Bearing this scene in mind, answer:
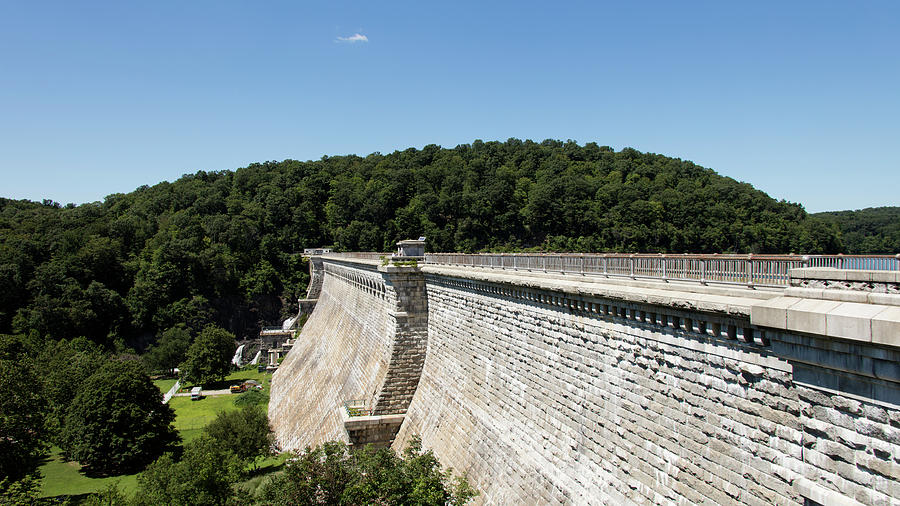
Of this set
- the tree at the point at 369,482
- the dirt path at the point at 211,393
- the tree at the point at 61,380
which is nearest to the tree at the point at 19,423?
the tree at the point at 61,380

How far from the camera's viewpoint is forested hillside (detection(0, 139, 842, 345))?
6250 cm

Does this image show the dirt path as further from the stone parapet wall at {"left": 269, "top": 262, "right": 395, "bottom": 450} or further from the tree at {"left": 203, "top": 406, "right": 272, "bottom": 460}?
the tree at {"left": 203, "top": 406, "right": 272, "bottom": 460}

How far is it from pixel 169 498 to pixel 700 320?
18794 millimetres

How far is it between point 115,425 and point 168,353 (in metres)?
26.8

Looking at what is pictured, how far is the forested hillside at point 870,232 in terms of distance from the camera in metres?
63.3

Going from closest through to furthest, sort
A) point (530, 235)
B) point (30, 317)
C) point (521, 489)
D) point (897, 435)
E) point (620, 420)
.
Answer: point (897, 435) → point (620, 420) → point (521, 489) → point (30, 317) → point (530, 235)

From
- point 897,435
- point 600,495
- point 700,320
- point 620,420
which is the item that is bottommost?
point 600,495

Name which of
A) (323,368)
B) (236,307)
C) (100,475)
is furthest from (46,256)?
(323,368)

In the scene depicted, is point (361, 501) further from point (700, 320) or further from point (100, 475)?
point (100, 475)

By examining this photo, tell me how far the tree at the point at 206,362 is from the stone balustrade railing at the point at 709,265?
1693 inches

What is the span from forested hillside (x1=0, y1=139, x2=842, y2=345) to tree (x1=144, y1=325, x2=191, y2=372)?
7.58m

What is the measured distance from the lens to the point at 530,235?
73.8 meters

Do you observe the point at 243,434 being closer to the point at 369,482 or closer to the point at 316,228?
the point at 369,482

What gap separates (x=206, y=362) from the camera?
1939 inches
